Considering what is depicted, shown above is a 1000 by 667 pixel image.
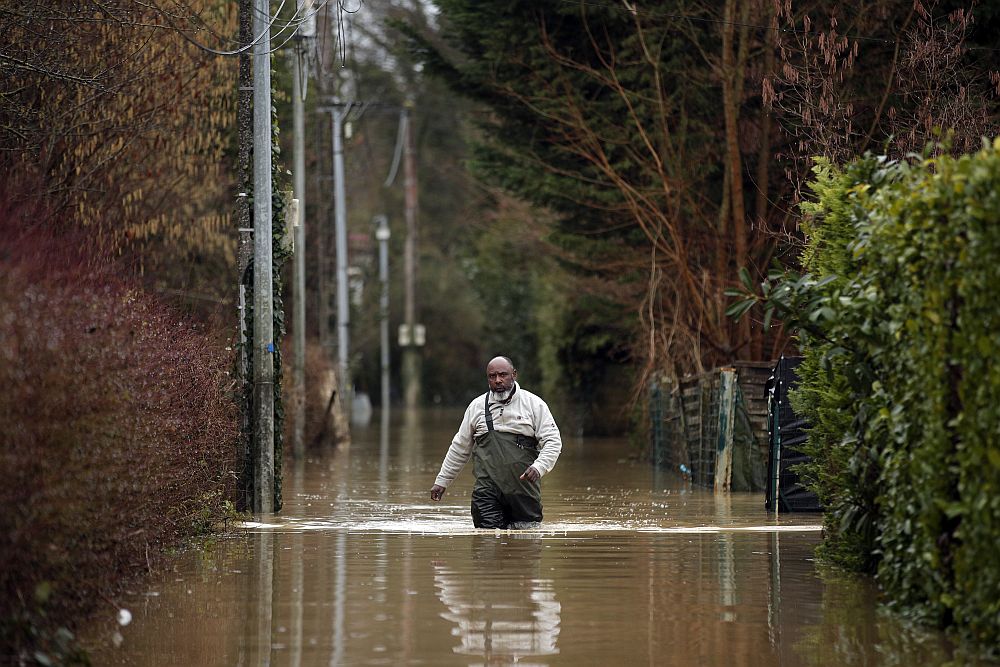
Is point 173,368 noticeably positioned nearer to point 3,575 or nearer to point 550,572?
point 550,572

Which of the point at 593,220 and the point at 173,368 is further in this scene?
the point at 593,220

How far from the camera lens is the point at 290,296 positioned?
42.7 metres

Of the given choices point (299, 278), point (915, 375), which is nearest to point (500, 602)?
point (915, 375)

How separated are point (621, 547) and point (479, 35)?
16.6 meters

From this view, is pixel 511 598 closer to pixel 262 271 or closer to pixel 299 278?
pixel 262 271

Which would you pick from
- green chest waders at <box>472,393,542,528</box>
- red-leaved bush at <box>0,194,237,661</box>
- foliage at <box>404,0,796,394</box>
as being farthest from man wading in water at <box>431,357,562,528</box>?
foliage at <box>404,0,796,394</box>

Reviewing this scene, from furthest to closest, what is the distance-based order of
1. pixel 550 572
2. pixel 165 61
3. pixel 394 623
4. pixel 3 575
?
pixel 165 61 → pixel 550 572 → pixel 394 623 → pixel 3 575

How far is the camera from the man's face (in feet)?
51.7

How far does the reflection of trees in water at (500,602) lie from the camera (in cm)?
935

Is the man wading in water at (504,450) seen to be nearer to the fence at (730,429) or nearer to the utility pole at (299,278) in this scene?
the fence at (730,429)

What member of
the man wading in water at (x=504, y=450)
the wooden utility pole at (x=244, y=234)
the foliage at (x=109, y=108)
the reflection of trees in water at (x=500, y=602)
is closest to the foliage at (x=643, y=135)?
the foliage at (x=109, y=108)

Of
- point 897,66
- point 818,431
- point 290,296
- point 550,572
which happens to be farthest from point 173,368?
point 290,296

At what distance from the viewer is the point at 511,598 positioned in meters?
11.2

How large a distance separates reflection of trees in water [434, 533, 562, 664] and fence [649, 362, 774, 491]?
28.4ft
